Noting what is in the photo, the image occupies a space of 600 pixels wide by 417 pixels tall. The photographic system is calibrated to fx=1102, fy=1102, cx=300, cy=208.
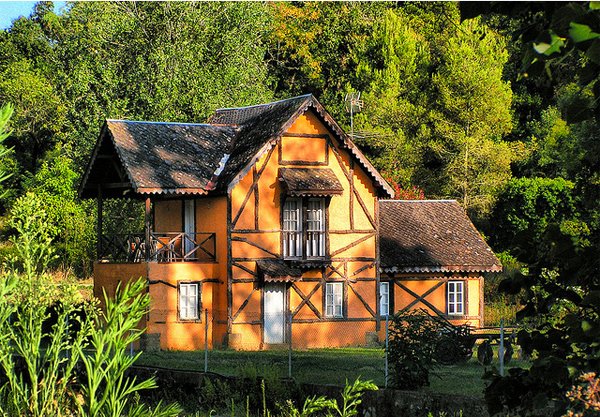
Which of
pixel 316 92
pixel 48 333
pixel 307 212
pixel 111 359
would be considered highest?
pixel 316 92

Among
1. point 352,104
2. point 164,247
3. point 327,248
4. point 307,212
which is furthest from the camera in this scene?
point 352,104

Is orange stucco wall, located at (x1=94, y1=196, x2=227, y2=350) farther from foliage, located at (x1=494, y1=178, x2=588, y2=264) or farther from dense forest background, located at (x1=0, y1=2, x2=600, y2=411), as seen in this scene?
foliage, located at (x1=494, y1=178, x2=588, y2=264)

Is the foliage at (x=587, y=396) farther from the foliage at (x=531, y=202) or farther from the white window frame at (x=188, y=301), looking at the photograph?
the foliage at (x=531, y=202)

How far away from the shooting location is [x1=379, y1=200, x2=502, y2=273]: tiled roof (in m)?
34.4

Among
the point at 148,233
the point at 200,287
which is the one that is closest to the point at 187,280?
the point at 200,287

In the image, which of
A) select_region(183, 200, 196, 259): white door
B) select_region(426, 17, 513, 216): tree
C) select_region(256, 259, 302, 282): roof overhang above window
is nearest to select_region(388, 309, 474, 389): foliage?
select_region(256, 259, 302, 282): roof overhang above window

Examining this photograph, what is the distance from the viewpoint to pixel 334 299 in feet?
108

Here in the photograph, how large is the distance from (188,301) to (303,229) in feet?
12.9

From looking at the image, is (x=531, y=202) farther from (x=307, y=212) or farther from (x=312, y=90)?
(x=307, y=212)

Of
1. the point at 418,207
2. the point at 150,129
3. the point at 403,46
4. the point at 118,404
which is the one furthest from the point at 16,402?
the point at 403,46

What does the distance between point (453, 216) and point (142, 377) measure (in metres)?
19.9

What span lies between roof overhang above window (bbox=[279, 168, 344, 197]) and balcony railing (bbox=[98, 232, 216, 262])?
2.71 meters

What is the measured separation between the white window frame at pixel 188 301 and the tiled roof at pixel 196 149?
8.70 ft

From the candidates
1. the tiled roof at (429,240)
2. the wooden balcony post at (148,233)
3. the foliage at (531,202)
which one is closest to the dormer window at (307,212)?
the tiled roof at (429,240)
